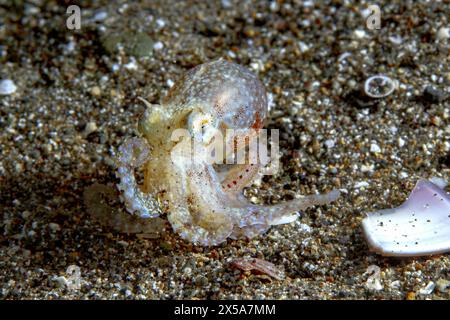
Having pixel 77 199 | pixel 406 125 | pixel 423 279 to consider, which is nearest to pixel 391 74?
pixel 406 125

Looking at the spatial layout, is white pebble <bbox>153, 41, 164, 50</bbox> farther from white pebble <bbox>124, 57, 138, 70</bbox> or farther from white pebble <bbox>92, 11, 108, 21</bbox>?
white pebble <bbox>92, 11, 108, 21</bbox>

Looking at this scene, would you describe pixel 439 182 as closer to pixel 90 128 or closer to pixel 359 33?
pixel 359 33

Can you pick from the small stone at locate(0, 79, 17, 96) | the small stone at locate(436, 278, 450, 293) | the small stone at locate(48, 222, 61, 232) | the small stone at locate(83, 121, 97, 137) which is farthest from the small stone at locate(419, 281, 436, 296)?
the small stone at locate(0, 79, 17, 96)

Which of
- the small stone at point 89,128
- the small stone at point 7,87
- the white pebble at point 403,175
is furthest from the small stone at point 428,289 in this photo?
the small stone at point 7,87

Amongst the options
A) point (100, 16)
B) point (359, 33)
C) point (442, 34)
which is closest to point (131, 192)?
point (100, 16)

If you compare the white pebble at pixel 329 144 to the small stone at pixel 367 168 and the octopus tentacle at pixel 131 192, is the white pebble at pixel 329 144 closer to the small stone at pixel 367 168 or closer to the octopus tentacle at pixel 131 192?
the small stone at pixel 367 168
